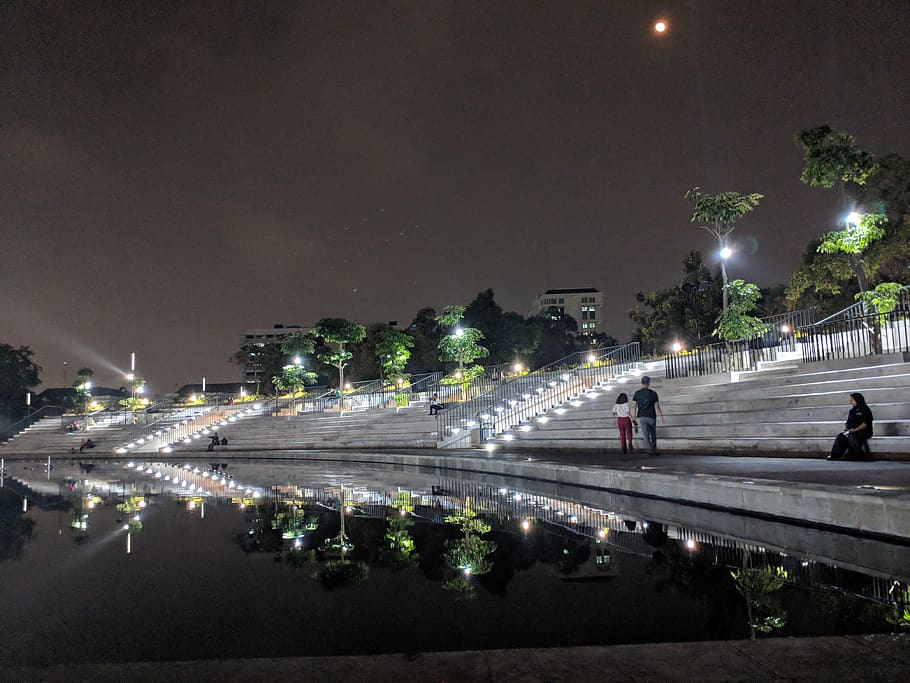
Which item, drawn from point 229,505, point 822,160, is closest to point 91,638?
point 229,505

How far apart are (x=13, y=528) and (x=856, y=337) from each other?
20193 millimetres

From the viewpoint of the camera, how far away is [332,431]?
3047cm

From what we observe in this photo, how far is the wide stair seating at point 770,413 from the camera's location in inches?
472

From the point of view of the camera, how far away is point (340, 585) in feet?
15.2

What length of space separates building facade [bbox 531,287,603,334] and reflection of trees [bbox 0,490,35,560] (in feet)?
515

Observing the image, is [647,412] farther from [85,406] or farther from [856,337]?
[85,406]

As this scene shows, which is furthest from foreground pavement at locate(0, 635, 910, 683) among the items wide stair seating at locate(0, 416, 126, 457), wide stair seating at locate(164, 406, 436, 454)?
wide stair seating at locate(0, 416, 126, 457)

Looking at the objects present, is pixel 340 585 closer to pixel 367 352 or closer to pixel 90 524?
pixel 90 524

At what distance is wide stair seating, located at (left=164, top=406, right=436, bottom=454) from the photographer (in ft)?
87.9

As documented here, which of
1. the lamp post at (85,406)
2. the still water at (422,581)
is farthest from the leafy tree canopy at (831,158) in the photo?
the lamp post at (85,406)

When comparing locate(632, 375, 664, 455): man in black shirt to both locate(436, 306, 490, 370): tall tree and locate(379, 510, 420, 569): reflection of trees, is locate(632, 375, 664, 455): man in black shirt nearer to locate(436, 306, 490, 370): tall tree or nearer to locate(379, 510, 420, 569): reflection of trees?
locate(379, 510, 420, 569): reflection of trees

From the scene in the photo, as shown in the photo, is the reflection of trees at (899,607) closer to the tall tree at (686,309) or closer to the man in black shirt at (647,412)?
the man in black shirt at (647,412)

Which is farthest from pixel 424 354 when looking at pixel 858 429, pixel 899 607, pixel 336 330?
pixel 899 607

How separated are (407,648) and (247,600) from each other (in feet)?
5.35
